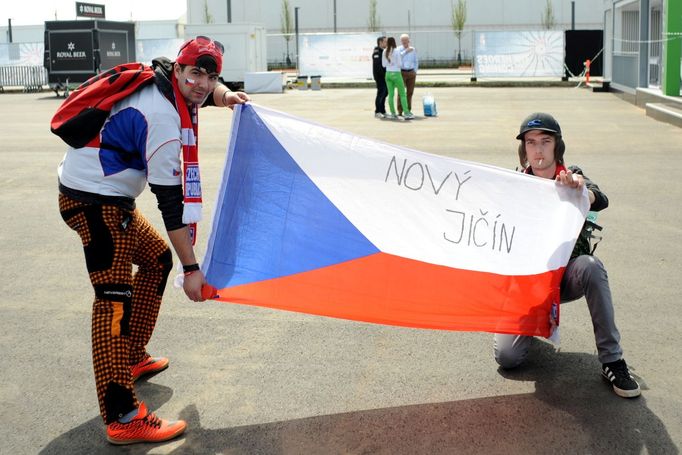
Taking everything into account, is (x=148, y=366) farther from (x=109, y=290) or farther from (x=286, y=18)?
(x=286, y=18)

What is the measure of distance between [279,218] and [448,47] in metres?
62.6

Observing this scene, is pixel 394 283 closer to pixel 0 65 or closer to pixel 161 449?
pixel 161 449

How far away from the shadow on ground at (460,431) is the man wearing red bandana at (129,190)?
233mm

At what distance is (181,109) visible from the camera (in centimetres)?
369

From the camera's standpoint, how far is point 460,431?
12.7 ft

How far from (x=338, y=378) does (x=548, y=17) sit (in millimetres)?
64795

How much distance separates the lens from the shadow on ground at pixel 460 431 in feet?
12.2

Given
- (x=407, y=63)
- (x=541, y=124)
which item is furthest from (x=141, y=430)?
(x=407, y=63)

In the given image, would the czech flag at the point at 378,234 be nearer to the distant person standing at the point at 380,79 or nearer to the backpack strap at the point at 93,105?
the backpack strap at the point at 93,105

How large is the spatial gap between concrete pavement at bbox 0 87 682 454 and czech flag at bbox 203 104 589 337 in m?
0.45

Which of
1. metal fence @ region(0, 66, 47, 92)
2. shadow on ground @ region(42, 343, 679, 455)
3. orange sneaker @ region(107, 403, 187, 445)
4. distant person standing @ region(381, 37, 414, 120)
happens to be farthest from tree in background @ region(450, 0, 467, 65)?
orange sneaker @ region(107, 403, 187, 445)

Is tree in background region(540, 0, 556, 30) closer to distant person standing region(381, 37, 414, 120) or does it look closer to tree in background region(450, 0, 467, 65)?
tree in background region(450, 0, 467, 65)

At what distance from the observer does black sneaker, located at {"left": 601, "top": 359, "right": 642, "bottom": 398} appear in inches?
164

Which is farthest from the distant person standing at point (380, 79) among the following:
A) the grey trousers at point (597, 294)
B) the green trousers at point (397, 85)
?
the grey trousers at point (597, 294)
